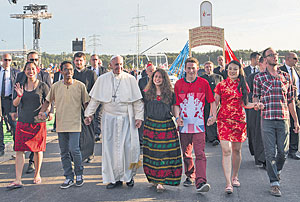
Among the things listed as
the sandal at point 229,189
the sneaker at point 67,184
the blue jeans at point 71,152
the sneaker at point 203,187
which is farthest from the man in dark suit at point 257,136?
the sneaker at point 67,184

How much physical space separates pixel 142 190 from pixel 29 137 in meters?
2.07

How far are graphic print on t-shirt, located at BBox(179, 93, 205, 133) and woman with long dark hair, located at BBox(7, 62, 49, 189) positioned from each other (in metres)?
2.43

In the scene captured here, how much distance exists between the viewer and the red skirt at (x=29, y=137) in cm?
577

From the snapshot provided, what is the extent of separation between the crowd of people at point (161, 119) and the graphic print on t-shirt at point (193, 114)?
15mm

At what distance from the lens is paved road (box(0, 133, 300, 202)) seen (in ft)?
16.5

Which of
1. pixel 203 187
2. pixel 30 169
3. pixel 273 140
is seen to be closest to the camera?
pixel 203 187

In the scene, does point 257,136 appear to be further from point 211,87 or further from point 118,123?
point 118,123

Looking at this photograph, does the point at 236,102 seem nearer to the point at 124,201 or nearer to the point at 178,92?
the point at 178,92

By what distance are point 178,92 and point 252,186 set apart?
73.5 inches

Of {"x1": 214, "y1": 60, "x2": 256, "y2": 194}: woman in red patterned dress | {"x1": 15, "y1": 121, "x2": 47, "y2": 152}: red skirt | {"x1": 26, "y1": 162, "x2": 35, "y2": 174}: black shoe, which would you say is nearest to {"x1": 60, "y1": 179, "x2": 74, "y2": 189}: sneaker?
{"x1": 15, "y1": 121, "x2": 47, "y2": 152}: red skirt

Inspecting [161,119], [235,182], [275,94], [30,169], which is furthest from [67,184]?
[275,94]

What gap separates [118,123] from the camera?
5.63m

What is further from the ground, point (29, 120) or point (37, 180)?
point (29, 120)

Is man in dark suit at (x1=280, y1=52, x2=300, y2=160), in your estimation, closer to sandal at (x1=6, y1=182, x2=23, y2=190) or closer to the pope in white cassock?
the pope in white cassock
